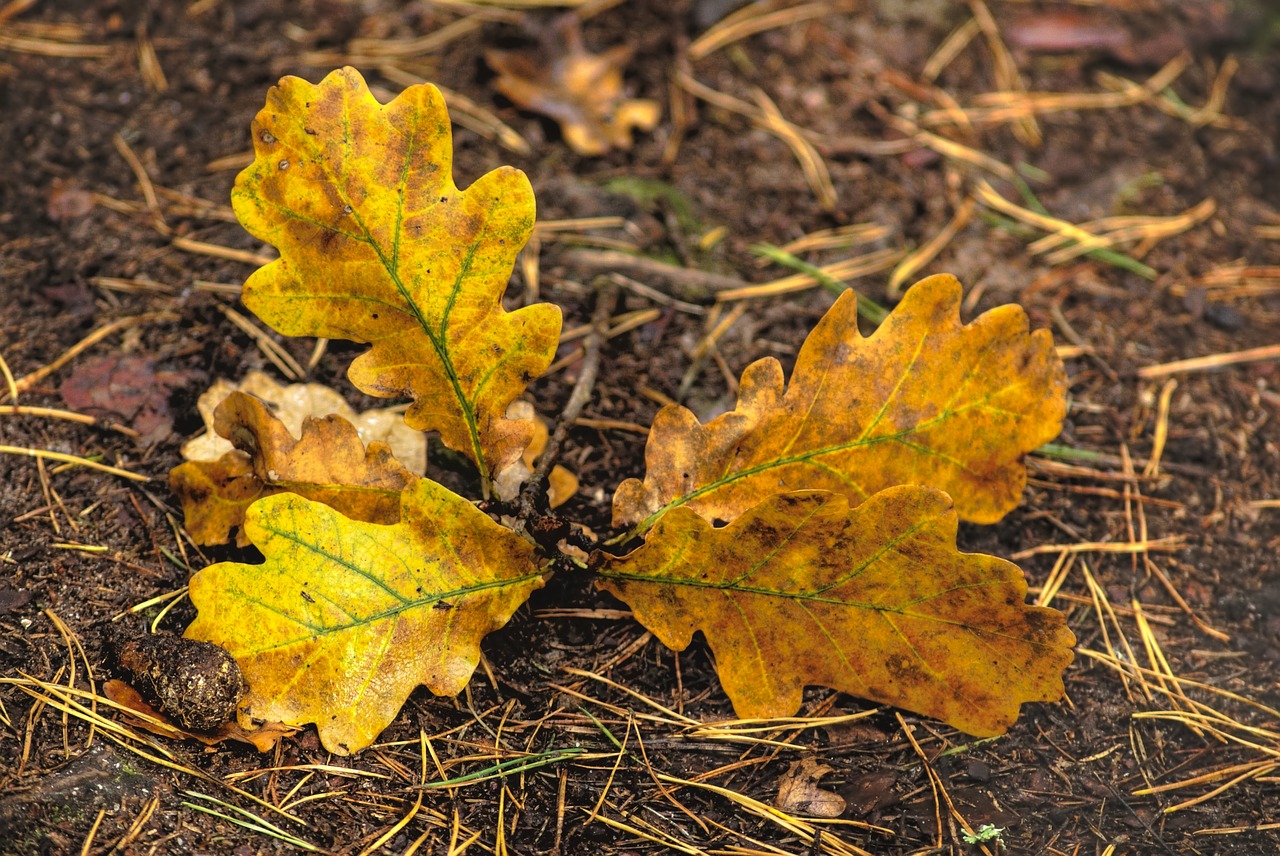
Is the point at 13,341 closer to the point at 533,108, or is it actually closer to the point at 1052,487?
the point at 533,108

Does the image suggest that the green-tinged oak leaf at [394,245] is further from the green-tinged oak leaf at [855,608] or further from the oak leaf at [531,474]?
the green-tinged oak leaf at [855,608]

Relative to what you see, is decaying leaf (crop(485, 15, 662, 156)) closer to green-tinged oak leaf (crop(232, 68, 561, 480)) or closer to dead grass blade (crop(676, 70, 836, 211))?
dead grass blade (crop(676, 70, 836, 211))

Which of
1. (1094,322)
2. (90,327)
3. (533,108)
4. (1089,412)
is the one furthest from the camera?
(533,108)

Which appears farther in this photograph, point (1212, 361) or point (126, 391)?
point (1212, 361)

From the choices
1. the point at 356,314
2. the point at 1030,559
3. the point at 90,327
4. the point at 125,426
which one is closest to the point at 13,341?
the point at 90,327

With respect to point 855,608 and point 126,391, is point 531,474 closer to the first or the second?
point 855,608

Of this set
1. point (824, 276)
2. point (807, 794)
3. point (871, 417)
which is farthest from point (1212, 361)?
point (807, 794)

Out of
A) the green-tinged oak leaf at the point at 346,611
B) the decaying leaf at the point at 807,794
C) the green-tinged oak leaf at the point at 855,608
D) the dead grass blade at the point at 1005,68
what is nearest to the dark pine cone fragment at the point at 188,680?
the green-tinged oak leaf at the point at 346,611
